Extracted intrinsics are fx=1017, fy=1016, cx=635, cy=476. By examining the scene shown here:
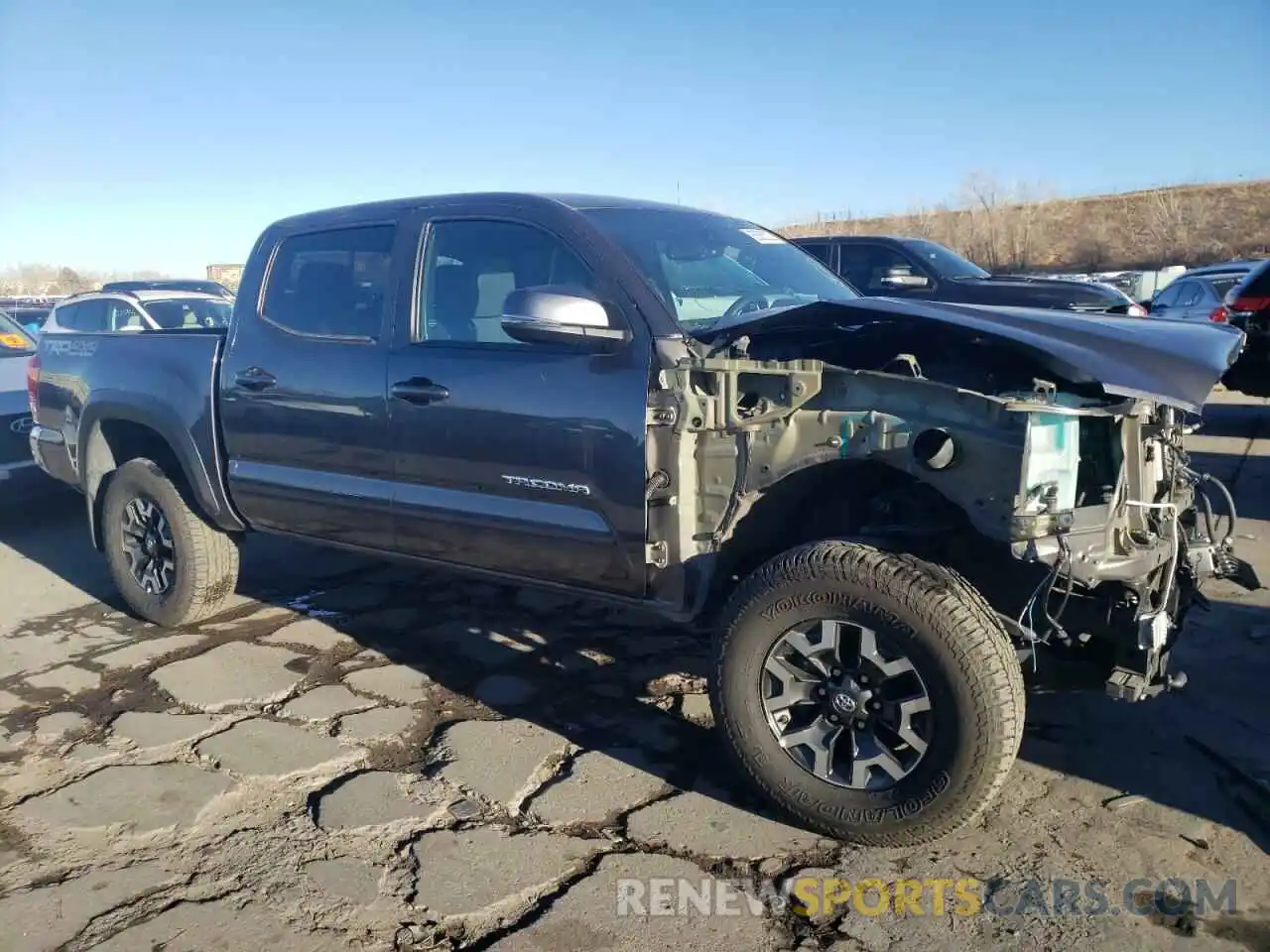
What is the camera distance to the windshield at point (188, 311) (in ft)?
35.8

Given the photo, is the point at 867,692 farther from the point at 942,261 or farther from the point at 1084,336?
the point at 942,261

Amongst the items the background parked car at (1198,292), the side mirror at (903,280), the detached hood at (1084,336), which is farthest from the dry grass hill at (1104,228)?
the detached hood at (1084,336)

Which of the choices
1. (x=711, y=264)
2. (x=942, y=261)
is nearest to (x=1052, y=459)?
(x=711, y=264)

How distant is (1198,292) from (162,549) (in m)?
14.1

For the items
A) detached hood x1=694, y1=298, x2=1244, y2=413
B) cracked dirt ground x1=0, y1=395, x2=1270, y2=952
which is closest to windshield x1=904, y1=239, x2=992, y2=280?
cracked dirt ground x1=0, y1=395, x2=1270, y2=952

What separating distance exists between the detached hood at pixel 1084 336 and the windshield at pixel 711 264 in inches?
9.5

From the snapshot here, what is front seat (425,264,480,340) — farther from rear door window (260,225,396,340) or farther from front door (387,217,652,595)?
rear door window (260,225,396,340)

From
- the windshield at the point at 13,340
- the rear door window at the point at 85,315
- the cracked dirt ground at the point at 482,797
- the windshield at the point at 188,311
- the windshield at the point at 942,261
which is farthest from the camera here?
the rear door window at the point at 85,315

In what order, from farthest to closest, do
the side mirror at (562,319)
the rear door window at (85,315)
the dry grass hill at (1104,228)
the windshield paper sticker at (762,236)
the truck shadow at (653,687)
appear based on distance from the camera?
the dry grass hill at (1104,228)
the rear door window at (85,315)
the windshield paper sticker at (762,236)
the truck shadow at (653,687)
the side mirror at (562,319)

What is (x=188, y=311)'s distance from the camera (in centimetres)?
1115

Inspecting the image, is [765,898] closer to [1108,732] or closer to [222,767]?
[1108,732]

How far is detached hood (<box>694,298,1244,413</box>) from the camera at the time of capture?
8.91 ft

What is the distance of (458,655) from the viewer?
4.43 metres

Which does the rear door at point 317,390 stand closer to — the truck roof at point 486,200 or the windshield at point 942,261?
the truck roof at point 486,200
